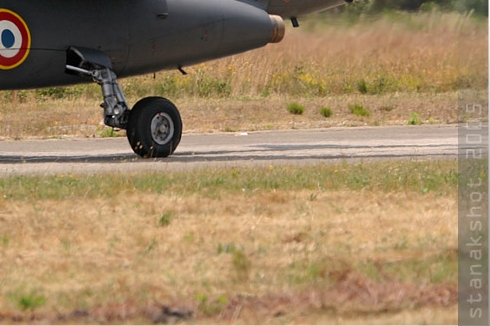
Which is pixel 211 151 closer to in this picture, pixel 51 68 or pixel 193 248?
pixel 51 68

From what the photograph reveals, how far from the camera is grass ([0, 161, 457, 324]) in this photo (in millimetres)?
7383

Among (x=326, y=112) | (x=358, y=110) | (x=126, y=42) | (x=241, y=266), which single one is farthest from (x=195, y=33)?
(x=241, y=266)

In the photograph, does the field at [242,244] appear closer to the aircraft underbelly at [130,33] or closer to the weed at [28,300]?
the weed at [28,300]

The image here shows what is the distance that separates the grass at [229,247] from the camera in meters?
7.38

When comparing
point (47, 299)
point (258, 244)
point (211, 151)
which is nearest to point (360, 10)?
point (211, 151)

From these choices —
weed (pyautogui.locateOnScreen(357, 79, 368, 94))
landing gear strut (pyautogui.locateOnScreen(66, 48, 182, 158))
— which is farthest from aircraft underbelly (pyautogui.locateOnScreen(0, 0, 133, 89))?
weed (pyautogui.locateOnScreen(357, 79, 368, 94))

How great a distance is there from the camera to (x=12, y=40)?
48.5 ft

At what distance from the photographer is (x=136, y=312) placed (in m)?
7.28

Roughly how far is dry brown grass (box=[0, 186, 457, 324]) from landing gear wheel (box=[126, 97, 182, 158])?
16.1 ft

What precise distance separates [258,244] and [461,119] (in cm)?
1132

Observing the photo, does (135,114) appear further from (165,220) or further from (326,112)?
(326,112)

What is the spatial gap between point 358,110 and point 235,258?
1451 centimetres

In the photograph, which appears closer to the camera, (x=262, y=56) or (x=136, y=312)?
(x=136, y=312)

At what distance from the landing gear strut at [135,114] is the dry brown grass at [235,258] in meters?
4.83
